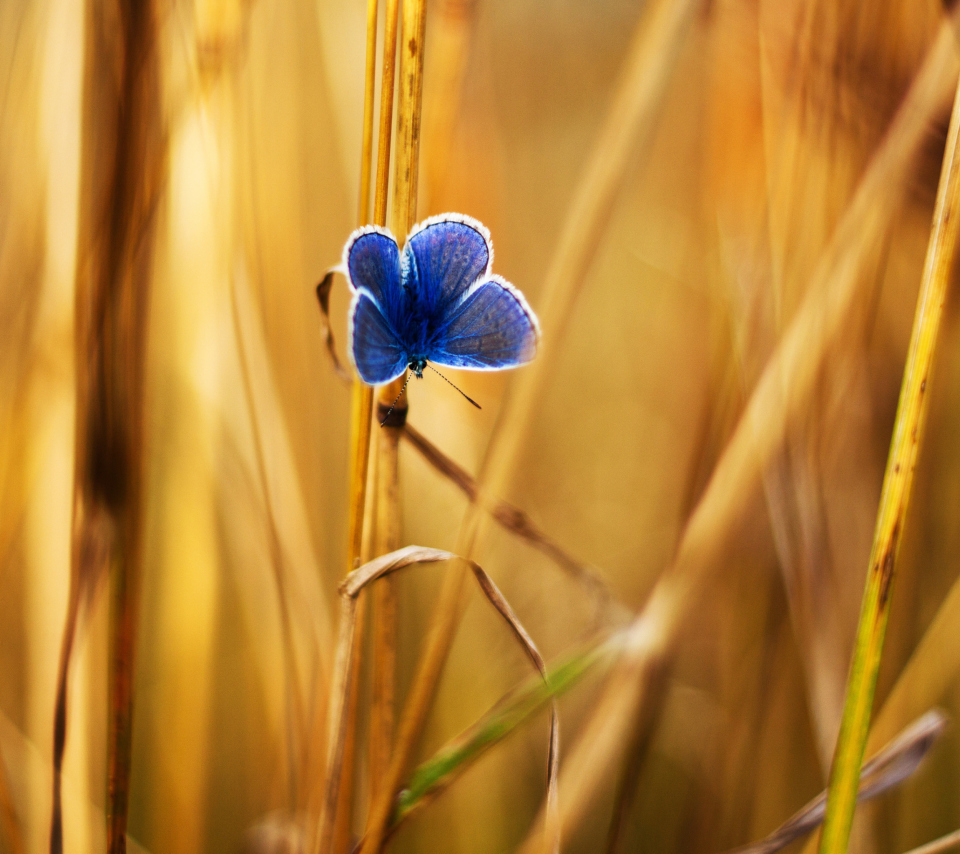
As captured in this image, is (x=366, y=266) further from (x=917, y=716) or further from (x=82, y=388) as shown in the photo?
(x=917, y=716)

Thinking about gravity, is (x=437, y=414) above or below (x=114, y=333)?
below

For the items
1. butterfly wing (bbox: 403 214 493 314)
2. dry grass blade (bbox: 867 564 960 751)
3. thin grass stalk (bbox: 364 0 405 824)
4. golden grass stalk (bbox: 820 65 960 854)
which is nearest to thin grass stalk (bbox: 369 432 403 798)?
thin grass stalk (bbox: 364 0 405 824)

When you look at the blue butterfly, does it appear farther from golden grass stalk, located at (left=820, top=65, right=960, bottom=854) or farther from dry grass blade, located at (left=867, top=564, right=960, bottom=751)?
dry grass blade, located at (left=867, top=564, right=960, bottom=751)

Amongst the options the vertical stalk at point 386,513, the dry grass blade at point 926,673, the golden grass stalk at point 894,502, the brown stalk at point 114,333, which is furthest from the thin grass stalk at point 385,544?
the dry grass blade at point 926,673

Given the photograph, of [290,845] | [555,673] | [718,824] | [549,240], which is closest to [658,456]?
[549,240]

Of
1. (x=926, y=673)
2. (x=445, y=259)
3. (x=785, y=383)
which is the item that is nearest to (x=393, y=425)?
(x=445, y=259)

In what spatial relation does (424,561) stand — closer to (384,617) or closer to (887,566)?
(384,617)

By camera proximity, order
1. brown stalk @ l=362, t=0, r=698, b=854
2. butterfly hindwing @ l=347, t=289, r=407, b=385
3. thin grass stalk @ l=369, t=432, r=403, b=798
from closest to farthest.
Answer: butterfly hindwing @ l=347, t=289, r=407, b=385 < thin grass stalk @ l=369, t=432, r=403, b=798 < brown stalk @ l=362, t=0, r=698, b=854
